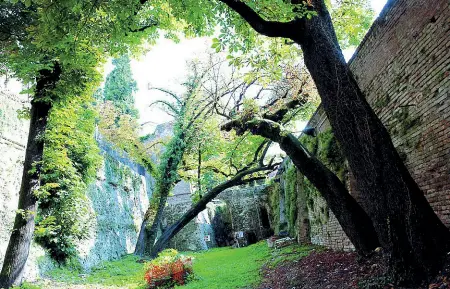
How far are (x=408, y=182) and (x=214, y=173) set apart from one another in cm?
1543

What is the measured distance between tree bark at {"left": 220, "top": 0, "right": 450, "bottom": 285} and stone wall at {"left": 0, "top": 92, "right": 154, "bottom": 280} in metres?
8.20

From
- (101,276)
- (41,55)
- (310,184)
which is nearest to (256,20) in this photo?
(41,55)

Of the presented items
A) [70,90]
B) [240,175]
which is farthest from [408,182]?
[240,175]

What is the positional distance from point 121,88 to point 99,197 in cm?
1690

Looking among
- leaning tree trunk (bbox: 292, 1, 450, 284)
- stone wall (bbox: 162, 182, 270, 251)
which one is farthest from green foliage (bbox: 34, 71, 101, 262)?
stone wall (bbox: 162, 182, 270, 251)

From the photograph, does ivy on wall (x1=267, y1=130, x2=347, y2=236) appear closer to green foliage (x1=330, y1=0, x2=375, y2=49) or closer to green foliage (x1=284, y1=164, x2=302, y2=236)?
green foliage (x1=284, y1=164, x2=302, y2=236)

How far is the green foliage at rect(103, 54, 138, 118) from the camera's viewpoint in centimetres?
2916

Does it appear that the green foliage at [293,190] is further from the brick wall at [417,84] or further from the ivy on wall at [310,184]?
the brick wall at [417,84]

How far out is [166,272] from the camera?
8797 millimetres

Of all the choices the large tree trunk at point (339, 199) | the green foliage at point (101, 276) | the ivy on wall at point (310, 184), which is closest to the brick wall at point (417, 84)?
the large tree trunk at point (339, 199)

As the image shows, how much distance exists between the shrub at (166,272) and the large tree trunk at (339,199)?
4533 mm

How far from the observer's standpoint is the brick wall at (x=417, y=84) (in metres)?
4.36

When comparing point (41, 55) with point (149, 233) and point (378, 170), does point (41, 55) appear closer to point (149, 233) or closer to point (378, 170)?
point (378, 170)

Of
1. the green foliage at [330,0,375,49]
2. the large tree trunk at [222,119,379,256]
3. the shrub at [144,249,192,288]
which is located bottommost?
the shrub at [144,249,192,288]
